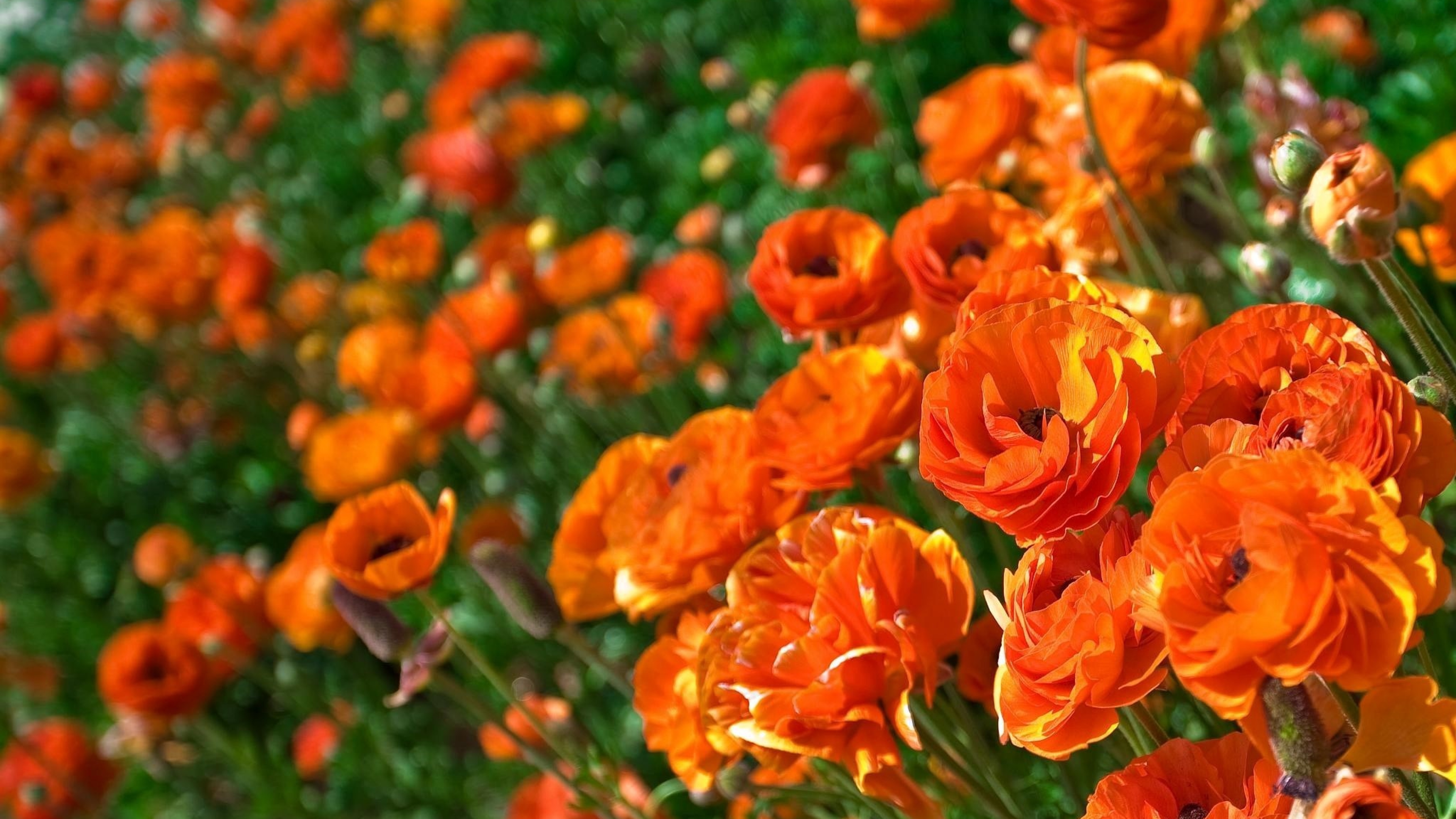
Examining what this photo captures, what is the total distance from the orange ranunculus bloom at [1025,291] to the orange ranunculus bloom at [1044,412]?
53 millimetres

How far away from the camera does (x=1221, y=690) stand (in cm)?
62

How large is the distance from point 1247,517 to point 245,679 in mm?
2947

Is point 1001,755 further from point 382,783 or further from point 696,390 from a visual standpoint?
point 382,783

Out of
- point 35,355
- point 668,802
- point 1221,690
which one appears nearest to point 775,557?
point 1221,690

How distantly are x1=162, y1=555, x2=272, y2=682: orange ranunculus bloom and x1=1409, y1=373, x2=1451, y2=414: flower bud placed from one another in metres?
2.21

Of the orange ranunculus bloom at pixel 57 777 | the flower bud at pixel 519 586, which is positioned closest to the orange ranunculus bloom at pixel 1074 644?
the flower bud at pixel 519 586

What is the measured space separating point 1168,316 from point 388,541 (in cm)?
79

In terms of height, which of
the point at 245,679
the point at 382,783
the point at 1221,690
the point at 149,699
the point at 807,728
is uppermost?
the point at 1221,690

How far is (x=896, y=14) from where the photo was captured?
215cm

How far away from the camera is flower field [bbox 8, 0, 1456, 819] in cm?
68

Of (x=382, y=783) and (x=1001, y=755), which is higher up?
(x=1001, y=755)

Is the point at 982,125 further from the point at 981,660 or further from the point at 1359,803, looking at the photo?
the point at 1359,803

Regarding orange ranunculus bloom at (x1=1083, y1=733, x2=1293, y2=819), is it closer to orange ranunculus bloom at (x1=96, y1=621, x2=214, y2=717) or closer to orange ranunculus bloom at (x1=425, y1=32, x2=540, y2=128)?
orange ranunculus bloom at (x1=96, y1=621, x2=214, y2=717)

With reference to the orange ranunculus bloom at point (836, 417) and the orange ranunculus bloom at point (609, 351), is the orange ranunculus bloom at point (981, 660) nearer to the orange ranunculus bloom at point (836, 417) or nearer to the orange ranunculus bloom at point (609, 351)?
the orange ranunculus bloom at point (836, 417)
